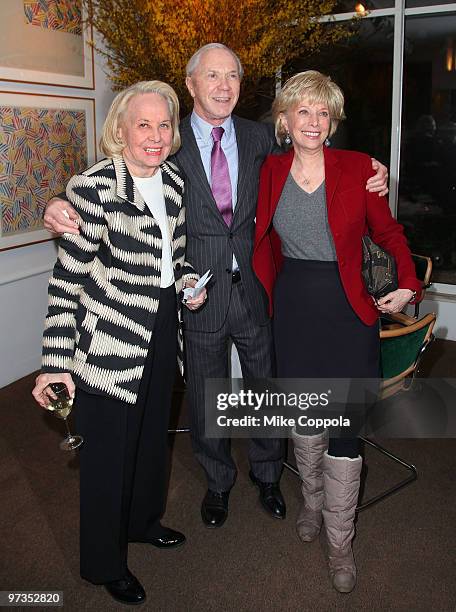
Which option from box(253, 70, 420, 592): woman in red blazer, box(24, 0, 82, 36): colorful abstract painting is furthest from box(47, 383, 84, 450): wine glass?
box(24, 0, 82, 36): colorful abstract painting

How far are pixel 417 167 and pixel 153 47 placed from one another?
3048 millimetres

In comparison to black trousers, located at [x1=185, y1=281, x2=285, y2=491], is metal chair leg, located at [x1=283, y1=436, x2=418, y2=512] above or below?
below

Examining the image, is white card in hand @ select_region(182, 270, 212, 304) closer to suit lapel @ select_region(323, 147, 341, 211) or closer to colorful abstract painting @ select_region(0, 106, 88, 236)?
suit lapel @ select_region(323, 147, 341, 211)

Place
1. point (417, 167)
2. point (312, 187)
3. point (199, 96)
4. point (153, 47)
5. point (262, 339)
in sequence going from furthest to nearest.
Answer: point (417, 167) < point (153, 47) < point (262, 339) < point (199, 96) < point (312, 187)

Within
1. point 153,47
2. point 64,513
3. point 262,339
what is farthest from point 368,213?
point 153,47

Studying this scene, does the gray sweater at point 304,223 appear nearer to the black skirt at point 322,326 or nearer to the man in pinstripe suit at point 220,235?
the black skirt at point 322,326

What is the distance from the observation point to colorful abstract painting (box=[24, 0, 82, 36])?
4543mm

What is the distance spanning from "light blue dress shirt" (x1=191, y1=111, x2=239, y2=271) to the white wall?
2.36 m

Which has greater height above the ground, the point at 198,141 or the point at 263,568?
the point at 198,141

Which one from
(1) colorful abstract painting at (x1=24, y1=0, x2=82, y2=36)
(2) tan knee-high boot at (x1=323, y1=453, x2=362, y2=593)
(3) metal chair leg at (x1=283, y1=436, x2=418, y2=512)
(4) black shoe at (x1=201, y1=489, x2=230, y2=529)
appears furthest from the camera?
(1) colorful abstract painting at (x1=24, y1=0, x2=82, y2=36)

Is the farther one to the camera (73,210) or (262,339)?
(262,339)

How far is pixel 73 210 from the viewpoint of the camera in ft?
6.66

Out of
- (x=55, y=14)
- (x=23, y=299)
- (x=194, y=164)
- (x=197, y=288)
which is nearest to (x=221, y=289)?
(x=197, y=288)

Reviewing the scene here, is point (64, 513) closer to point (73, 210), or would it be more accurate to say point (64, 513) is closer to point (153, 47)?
point (73, 210)
